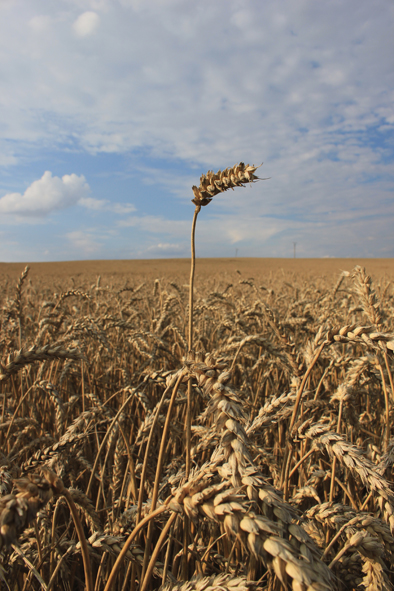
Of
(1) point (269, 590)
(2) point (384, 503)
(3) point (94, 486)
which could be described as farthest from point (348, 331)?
(3) point (94, 486)

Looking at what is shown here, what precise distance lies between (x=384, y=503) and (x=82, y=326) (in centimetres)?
193

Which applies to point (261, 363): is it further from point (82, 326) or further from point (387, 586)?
point (387, 586)

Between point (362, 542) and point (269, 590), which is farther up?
point (362, 542)

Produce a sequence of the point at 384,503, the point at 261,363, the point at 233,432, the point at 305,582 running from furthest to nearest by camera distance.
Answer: the point at 261,363 < the point at 384,503 < the point at 233,432 < the point at 305,582

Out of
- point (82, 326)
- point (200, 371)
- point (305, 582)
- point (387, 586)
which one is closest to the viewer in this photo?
point (305, 582)

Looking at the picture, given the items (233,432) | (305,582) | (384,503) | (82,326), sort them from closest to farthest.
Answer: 1. (305,582)
2. (233,432)
3. (384,503)
4. (82,326)

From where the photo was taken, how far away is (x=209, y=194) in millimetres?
1139

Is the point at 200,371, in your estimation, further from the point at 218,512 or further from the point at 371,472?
the point at 371,472

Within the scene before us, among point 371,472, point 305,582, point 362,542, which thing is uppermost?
point 305,582

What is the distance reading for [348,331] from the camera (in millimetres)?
1101

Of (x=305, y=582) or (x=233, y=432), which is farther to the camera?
(x=233, y=432)

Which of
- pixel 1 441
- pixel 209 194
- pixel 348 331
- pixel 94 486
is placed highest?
pixel 209 194

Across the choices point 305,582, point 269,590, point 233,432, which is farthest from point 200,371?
point 269,590

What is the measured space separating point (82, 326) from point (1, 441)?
1.05m
